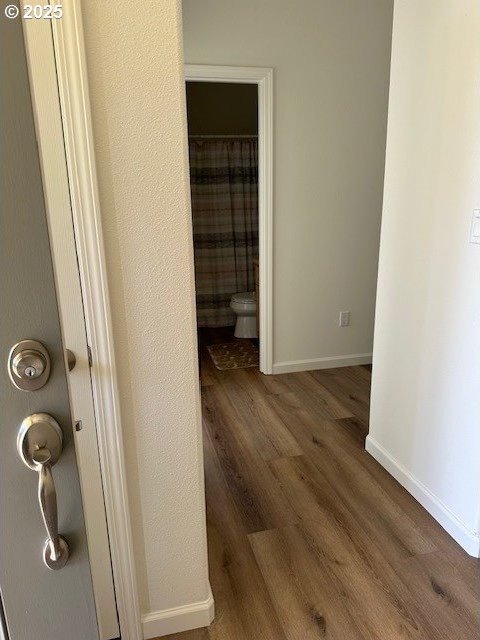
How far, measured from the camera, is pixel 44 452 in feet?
2.19

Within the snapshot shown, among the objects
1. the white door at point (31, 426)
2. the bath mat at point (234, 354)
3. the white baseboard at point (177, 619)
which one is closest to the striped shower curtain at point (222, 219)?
the bath mat at point (234, 354)

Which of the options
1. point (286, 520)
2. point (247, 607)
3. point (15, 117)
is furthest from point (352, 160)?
point (15, 117)

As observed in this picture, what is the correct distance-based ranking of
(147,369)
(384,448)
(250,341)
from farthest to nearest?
(250,341) < (384,448) < (147,369)

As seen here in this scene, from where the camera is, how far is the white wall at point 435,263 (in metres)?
1.70

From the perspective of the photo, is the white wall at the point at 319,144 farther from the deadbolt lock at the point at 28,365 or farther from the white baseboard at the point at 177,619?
the deadbolt lock at the point at 28,365

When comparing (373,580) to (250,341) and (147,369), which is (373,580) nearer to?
(147,369)

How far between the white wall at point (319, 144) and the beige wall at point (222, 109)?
1.61 metres

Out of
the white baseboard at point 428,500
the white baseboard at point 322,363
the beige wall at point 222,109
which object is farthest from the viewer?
the beige wall at point 222,109

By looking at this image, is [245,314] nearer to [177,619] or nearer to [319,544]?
[319,544]

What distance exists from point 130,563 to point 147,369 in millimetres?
583

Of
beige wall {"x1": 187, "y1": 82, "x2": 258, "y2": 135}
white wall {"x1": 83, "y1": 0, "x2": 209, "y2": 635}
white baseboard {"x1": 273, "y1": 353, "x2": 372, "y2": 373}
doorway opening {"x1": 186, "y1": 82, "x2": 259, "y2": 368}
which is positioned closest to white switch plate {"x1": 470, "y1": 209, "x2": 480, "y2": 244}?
Result: white wall {"x1": 83, "y1": 0, "x2": 209, "y2": 635}

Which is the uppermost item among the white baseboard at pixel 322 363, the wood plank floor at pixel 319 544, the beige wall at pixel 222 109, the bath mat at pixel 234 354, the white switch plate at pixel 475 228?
the beige wall at pixel 222 109

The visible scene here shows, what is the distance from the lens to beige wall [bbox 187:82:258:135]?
454 centimetres

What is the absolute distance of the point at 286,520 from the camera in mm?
2014
